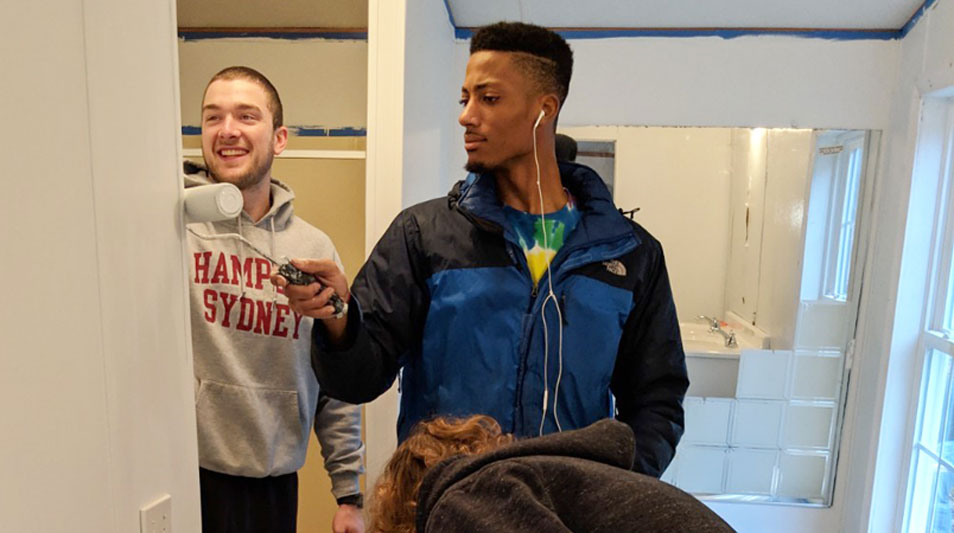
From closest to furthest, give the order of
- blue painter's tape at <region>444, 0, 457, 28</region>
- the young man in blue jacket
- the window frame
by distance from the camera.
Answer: the young man in blue jacket
blue painter's tape at <region>444, 0, 457, 28</region>
the window frame

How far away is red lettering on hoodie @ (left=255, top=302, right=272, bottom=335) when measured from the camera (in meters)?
1.09

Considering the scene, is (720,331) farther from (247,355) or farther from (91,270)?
(91,270)

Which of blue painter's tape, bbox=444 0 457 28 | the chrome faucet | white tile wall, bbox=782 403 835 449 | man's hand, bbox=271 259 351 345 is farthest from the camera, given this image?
the chrome faucet

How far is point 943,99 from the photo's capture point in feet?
5.95

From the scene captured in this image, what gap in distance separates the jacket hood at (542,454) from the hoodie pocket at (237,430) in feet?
2.11

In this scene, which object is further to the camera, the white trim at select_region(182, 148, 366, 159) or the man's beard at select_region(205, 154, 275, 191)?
the white trim at select_region(182, 148, 366, 159)

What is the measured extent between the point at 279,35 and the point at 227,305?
966 millimetres

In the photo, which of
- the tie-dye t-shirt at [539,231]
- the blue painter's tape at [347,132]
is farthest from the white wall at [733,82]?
the tie-dye t-shirt at [539,231]

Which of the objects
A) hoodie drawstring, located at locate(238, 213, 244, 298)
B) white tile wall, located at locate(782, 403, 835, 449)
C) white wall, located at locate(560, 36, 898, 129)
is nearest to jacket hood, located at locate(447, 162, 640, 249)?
hoodie drawstring, located at locate(238, 213, 244, 298)

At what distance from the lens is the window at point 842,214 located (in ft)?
6.77

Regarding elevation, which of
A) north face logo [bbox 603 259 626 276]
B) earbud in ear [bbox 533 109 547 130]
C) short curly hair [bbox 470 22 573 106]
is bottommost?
north face logo [bbox 603 259 626 276]

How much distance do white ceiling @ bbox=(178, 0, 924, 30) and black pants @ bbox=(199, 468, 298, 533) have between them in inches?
48.5

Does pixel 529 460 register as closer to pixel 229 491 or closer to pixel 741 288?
pixel 229 491

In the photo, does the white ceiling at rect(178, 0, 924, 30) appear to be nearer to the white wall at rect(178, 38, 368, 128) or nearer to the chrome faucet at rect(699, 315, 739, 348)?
the white wall at rect(178, 38, 368, 128)
